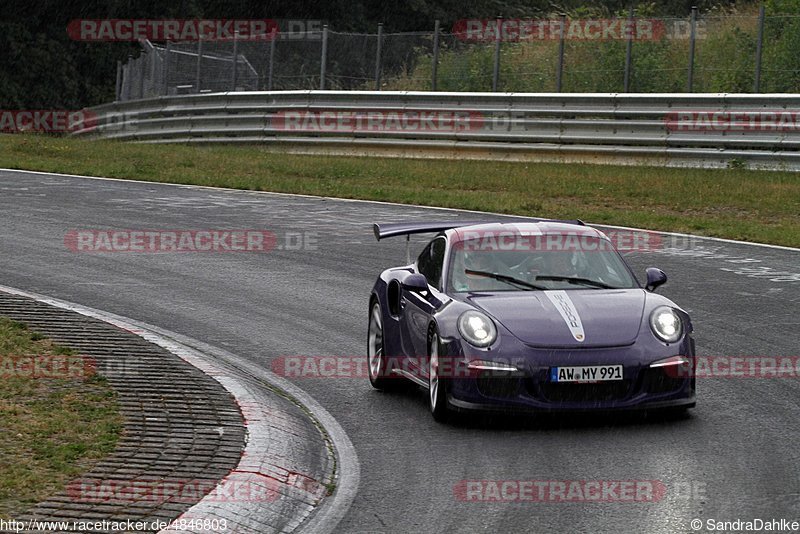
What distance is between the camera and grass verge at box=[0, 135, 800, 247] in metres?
20.9

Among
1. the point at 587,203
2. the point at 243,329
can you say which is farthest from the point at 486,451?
the point at 587,203

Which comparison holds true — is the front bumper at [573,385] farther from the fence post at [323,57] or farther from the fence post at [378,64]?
the fence post at [323,57]

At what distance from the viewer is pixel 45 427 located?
8.12 meters

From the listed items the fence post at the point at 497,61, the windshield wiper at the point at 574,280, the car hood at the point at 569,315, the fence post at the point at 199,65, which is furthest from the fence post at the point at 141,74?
the car hood at the point at 569,315

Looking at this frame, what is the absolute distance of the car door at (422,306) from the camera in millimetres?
9781

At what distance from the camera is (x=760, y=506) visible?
686 centimetres

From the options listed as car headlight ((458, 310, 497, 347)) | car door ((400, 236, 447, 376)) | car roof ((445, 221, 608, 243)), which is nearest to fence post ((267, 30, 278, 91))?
car door ((400, 236, 447, 376))
